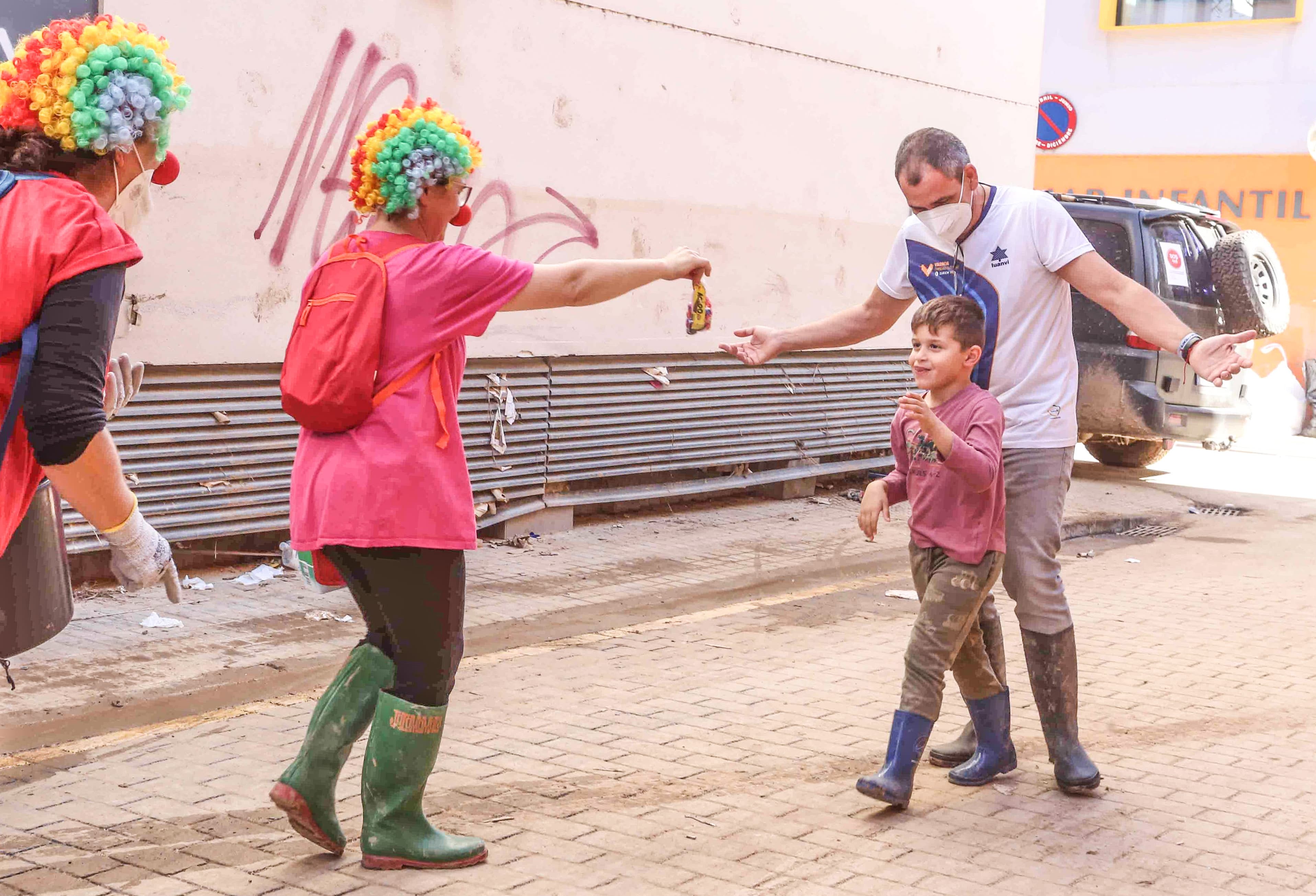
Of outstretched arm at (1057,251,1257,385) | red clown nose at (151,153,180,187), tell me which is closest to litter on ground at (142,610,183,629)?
red clown nose at (151,153,180,187)

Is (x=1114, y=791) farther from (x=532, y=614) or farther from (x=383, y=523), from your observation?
(x=532, y=614)

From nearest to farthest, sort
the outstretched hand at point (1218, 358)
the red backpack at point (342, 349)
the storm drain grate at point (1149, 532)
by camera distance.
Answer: the red backpack at point (342, 349) → the outstretched hand at point (1218, 358) → the storm drain grate at point (1149, 532)

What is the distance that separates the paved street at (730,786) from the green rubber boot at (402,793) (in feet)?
0.21

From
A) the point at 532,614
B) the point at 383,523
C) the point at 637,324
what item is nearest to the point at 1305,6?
the point at 637,324

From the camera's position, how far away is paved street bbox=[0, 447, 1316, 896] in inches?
154

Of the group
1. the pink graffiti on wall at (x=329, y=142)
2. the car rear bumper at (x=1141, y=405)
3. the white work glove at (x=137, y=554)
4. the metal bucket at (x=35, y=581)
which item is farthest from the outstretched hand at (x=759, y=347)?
the car rear bumper at (x=1141, y=405)

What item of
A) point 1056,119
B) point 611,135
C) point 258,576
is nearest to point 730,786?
point 258,576

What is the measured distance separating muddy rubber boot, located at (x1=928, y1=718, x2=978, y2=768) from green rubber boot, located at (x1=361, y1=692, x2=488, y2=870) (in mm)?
1753

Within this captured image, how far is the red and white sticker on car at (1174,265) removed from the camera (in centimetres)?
1228

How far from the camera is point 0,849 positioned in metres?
3.97

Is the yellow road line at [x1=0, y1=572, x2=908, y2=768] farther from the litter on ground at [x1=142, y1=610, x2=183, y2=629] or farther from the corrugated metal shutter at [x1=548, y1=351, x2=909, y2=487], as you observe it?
the corrugated metal shutter at [x1=548, y1=351, x2=909, y2=487]

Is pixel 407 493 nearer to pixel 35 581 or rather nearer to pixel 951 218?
pixel 35 581

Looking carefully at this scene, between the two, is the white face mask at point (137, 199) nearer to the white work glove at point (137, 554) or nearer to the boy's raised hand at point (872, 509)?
the white work glove at point (137, 554)

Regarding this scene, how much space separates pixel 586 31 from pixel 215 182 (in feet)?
9.23
